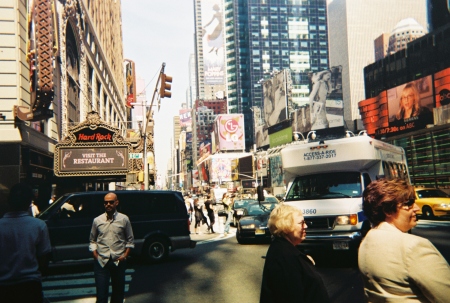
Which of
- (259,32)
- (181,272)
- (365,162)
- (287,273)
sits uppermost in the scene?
(259,32)

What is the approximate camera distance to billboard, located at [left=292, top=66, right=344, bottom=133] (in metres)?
113

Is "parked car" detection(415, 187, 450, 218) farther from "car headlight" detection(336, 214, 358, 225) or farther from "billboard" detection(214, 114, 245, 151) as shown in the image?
"billboard" detection(214, 114, 245, 151)

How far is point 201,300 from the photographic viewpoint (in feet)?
28.1

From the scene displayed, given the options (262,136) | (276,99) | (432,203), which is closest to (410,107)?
(432,203)

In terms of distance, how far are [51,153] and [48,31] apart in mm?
8640

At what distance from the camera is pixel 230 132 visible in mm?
162375

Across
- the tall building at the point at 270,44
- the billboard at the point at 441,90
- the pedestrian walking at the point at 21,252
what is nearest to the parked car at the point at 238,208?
the pedestrian walking at the point at 21,252

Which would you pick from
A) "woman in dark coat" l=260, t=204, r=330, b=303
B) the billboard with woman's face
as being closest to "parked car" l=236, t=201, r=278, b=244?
"woman in dark coat" l=260, t=204, r=330, b=303

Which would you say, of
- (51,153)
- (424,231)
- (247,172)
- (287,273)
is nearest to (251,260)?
(424,231)

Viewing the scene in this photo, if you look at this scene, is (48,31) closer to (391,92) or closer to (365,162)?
(365,162)

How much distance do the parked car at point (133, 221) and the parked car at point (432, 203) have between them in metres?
14.4

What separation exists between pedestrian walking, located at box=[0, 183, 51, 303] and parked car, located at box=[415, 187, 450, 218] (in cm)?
2180

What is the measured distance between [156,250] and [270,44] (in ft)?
539

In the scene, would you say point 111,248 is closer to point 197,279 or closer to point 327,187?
point 197,279
